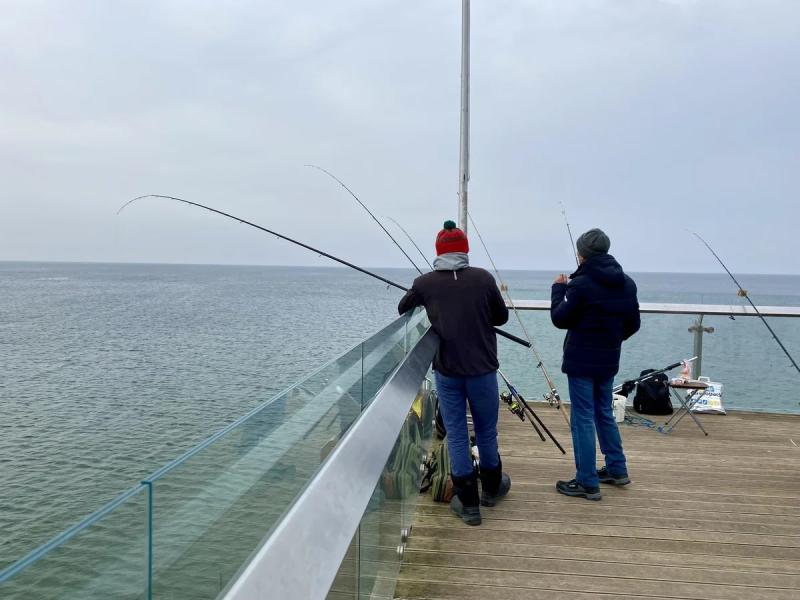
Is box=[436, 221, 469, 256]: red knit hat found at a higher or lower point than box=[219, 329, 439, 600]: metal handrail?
higher

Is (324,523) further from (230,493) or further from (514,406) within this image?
(514,406)

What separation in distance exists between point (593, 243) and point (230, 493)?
3042 millimetres

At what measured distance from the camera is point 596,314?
147 inches

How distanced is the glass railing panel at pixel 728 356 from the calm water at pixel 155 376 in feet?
0.04

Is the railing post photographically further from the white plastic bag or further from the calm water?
the calm water

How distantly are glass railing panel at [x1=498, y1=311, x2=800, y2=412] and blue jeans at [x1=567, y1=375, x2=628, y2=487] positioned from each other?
2.59 metres

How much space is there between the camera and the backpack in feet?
20.4

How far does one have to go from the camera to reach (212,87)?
68.6 meters

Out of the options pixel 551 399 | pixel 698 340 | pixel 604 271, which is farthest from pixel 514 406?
pixel 698 340

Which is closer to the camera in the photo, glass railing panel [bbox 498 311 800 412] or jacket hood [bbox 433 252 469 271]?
jacket hood [bbox 433 252 469 271]

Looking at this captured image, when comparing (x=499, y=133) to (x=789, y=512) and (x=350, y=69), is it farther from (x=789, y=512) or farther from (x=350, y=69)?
(x=350, y=69)

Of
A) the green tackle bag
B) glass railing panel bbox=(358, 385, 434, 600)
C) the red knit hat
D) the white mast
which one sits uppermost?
the white mast

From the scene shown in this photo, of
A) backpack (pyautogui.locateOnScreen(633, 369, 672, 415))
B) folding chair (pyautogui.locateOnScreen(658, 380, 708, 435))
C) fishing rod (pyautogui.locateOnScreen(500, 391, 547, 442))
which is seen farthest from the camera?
backpack (pyautogui.locateOnScreen(633, 369, 672, 415))

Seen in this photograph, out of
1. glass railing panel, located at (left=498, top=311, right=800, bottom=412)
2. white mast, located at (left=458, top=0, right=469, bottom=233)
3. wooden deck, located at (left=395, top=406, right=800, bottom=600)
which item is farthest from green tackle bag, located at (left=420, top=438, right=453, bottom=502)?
glass railing panel, located at (left=498, top=311, right=800, bottom=412)
